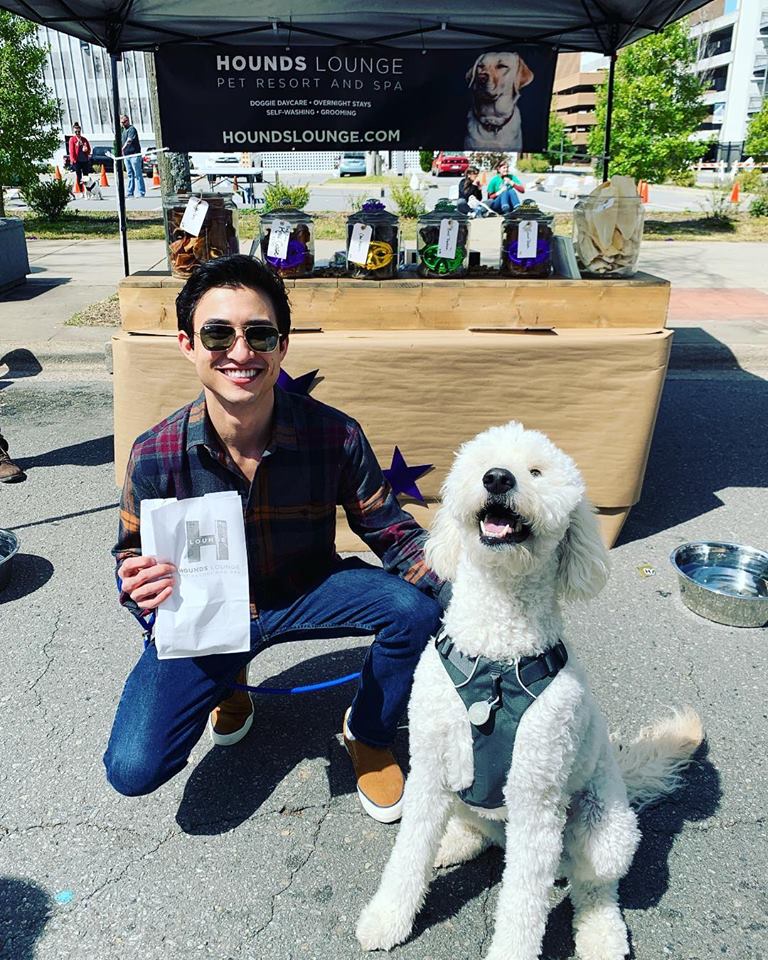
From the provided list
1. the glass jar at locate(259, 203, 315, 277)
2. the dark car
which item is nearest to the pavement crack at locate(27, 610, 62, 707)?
Result: the glass jar at locate(259, 203, 315, 277)

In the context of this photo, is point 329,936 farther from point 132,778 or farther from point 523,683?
point 523,683

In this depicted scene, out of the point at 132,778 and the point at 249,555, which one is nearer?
the point at 132,778

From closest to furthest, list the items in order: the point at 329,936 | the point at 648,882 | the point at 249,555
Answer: the point at 329,936, the point at 648,882, the point at 249,555

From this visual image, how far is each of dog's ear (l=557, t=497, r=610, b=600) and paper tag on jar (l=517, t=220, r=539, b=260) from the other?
2.35 metres

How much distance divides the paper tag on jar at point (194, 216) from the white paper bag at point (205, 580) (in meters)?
2.16

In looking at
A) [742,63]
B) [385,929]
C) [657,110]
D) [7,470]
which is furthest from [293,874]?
[742,63]

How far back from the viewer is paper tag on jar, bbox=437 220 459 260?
3756mm

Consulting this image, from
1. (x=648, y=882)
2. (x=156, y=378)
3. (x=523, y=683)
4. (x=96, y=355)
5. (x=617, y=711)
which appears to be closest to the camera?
(x=523, y=683)

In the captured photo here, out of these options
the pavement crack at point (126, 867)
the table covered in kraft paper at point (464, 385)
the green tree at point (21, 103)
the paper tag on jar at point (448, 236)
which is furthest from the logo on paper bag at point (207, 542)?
the green tree at point (21, 103)

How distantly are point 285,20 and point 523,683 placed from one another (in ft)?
14.1

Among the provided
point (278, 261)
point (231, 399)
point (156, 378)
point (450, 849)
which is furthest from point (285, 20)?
point (450, 849)

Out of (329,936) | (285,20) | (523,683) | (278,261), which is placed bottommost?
(329,936)

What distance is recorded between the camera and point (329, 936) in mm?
1978

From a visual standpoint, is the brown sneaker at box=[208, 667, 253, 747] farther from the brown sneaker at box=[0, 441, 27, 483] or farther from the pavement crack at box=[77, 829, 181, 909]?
the brown sneaker at box=[0, 441, 27, 483]
